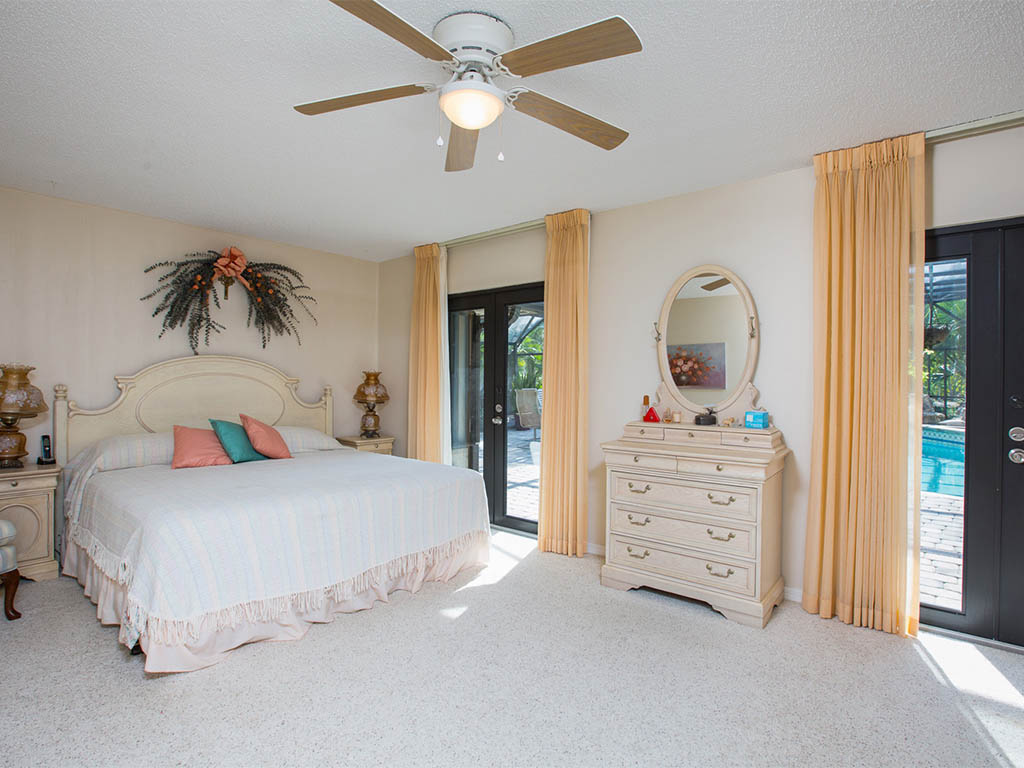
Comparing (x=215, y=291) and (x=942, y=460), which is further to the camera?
(x=215, y=291)

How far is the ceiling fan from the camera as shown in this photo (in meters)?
1.60

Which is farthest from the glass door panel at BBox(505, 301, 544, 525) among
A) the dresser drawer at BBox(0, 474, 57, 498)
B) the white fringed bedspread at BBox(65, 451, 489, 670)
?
the dresser drawer at BBox(0, 474, 57, 498)

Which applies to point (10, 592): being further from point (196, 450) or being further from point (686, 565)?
point (686, 565)

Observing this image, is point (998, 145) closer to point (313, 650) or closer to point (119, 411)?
point (313, 650)

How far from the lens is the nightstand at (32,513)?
3201 mm

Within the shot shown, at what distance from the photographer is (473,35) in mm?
1876

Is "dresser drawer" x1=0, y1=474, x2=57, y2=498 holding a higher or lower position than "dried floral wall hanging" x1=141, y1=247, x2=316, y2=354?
lower

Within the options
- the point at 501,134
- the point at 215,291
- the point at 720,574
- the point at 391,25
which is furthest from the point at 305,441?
the point at 391,25

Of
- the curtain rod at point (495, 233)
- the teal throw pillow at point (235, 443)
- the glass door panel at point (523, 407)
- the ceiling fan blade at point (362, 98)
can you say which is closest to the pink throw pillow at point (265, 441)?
the teal throw pillow at point (235, 443)

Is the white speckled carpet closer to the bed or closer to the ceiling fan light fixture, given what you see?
the bed

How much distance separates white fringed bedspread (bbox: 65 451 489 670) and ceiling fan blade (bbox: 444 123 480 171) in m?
1.80

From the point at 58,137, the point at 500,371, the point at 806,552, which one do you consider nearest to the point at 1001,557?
the point at 806,552

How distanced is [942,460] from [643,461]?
1.52m

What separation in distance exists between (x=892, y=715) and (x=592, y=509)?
2175 millimetres
